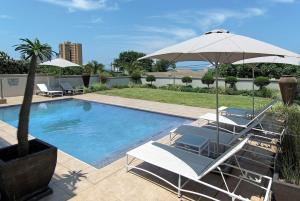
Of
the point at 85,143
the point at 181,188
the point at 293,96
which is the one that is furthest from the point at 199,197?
the point at 293,96

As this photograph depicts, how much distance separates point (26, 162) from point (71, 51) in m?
47.4

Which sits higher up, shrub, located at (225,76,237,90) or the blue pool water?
shrub, located at (225,76,237,90)

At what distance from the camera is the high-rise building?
44.7 meters

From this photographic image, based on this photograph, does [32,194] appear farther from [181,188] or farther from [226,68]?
[226,68]

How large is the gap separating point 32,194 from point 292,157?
13.2ft

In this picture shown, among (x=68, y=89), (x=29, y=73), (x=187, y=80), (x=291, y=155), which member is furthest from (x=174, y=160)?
(x=187, y=80)

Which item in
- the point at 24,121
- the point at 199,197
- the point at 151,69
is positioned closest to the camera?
the point at 24,121

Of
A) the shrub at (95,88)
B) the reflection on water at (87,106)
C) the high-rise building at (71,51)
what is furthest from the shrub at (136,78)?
the high-rise building at (71,51)

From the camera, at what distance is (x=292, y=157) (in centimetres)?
379

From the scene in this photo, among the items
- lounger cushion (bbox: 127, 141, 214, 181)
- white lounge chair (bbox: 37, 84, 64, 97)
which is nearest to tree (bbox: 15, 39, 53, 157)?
lounger cushion (bbox: 127, 141, 214, 181)

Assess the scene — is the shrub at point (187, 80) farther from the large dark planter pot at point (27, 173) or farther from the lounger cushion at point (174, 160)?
the large dark planter pot at point (27, 173)

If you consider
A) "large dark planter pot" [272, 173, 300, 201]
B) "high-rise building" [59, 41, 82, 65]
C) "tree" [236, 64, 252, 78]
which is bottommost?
"large dark planter pot" [272, 173, 300, 201]

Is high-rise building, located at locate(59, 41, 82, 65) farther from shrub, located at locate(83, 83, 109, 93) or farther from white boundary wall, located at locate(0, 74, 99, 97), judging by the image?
white boundary wall, located at locate(0, 74, 99, 97)

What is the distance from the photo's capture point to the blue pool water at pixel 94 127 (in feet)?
22.0
